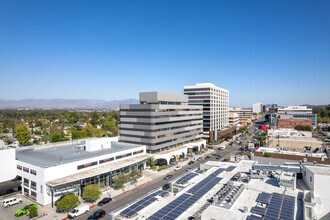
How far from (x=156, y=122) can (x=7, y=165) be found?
130 ft

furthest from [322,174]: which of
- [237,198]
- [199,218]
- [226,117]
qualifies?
[226,117]

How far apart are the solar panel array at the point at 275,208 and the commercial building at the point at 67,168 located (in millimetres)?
32657

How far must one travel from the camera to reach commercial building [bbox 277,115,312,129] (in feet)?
497

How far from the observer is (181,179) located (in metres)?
32.0

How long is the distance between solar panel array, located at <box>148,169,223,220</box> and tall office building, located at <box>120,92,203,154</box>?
3668 centimetres

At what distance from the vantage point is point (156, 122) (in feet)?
218

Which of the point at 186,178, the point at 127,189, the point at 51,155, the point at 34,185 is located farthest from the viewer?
the point at 51,155

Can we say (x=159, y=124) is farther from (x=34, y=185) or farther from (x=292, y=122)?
(x=292, y=122)

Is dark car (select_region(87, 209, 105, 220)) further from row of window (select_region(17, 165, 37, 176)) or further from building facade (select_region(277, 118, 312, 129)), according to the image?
building facade (select_region(277, 118, 312, 129))

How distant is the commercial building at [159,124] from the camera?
66.1 meters

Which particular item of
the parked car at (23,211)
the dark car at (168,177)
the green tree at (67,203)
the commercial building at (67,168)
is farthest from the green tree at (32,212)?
the dark car at (168,177)

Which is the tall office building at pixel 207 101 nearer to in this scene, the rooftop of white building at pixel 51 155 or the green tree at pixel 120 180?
the rooftop of white building at pixel 51 155

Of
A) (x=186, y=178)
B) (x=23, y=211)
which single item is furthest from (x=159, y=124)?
(x=23, y=211)

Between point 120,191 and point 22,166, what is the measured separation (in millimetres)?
21999
